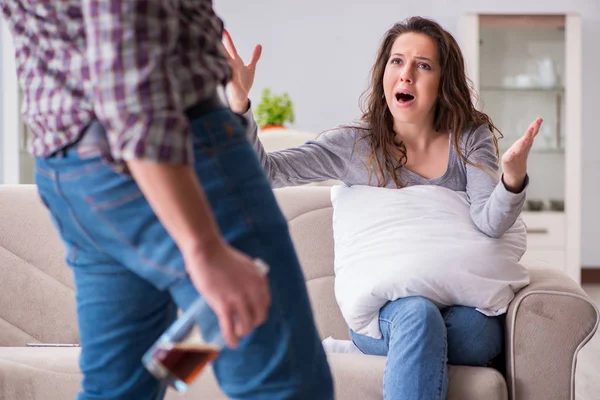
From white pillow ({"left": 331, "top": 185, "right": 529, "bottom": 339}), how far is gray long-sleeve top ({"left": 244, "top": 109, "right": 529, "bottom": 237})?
0.04 metres

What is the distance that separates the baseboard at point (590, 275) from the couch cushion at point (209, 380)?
3.89m

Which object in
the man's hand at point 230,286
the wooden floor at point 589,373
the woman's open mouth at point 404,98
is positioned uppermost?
the woman's open mouth at point 404,98

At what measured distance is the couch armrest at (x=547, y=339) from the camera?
1.69 m

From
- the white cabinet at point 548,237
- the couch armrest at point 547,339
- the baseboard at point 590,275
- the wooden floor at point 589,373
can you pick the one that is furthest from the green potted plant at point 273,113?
the couch armrest at point 547,339

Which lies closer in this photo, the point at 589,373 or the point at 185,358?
the point at 185,358

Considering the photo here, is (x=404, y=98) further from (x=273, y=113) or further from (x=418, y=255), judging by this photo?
(x=273, y=113)

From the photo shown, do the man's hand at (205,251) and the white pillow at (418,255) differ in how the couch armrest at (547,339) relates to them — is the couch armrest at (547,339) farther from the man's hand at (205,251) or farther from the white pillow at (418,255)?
the man's hand at (205,251)

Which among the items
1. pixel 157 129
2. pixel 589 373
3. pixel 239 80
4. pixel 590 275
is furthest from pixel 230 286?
pixel 590 275

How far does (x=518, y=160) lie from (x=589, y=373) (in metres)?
1.74

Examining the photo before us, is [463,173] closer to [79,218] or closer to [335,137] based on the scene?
[335,137]

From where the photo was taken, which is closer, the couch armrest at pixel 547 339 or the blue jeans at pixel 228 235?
the blue jeans at pixel 228 235

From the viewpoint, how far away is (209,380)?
5.69 feet

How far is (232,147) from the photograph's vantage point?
0.77 metres

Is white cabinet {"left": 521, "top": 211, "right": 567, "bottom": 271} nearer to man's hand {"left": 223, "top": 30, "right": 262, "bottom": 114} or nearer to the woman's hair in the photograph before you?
the woman's hair
